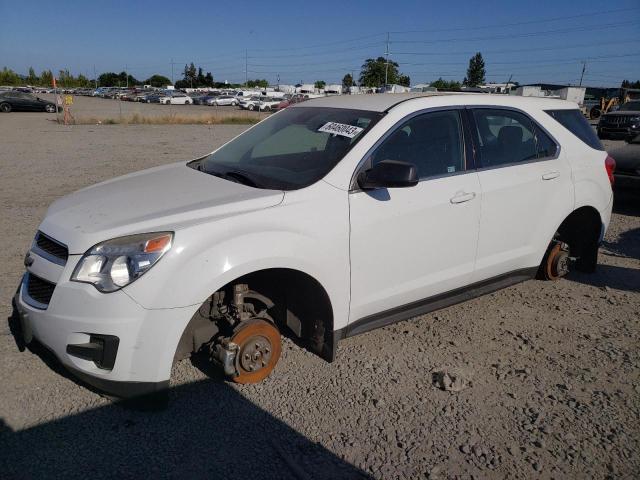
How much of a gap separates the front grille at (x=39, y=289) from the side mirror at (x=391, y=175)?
1.84 metres

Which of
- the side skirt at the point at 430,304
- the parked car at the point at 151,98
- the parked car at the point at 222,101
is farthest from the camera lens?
the parked car at the point at 151,98

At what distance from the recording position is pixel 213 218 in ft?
8.83

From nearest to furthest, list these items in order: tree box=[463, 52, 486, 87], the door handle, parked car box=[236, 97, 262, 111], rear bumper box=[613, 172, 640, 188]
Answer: the door handle → rear bumper box=[613, 172, 640, 188] → parked car box=[236, 97, 262, 111] → tree box=[463, 52, 486, 87]

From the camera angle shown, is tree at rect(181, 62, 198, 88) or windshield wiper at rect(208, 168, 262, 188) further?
tree at rect(181, 62, 198, 88)

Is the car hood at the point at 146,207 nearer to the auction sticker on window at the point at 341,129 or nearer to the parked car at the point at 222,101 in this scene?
the auction sticker on window at the point at 341,129

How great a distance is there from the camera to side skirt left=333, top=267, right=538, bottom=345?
328 centimetres

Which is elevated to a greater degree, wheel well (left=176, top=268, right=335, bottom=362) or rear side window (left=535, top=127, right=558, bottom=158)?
rear side window (left=535, top=127, right=558, bottom=158)

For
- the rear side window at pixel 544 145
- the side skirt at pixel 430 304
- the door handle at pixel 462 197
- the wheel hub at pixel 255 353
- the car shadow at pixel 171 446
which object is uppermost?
the rear side window at pixel 544 145

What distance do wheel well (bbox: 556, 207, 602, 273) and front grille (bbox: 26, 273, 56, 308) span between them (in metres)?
4.23

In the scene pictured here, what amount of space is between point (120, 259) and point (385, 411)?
1.68m

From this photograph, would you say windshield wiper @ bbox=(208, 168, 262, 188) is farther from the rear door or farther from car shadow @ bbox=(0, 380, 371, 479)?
the rear door

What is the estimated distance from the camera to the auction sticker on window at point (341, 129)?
3.34 meters

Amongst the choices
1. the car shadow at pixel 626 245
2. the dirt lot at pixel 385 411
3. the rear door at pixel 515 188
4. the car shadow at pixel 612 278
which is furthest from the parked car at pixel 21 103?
the car shadow at pixel 612 278

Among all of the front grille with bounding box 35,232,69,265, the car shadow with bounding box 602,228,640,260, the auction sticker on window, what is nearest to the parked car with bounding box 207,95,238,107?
the car shadow with bounding box 602,228,640,260
